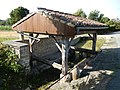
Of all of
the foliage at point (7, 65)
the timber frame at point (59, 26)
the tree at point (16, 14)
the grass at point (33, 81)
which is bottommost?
the grass at point (33, 81)

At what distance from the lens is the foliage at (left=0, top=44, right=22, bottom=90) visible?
8019mm

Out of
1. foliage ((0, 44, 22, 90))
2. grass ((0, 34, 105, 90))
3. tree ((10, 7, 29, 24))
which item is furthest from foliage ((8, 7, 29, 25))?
foliage ((0, 44, 22, 90))

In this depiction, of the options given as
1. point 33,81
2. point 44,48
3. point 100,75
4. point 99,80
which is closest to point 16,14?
point 44,48

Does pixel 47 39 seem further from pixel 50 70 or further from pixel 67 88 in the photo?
pixel 67 88

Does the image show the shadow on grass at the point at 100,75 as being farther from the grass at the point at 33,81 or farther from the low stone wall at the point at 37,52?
the low stone wall at the point at 37,52

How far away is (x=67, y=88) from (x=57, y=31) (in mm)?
2766

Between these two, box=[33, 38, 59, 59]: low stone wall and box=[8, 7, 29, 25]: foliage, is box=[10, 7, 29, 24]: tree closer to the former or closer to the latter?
box=[8, 7, 29, 25]: foliage

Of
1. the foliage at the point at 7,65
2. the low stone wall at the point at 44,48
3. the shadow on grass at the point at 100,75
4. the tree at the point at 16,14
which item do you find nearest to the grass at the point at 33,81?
the foliage at the point at 7,65

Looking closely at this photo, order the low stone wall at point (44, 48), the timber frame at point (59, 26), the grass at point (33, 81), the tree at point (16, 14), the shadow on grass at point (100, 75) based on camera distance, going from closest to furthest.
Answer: the shadow on grass at point (100, 75), the timber frame at point (59, 26), the grass at point (33, 81), the low stone wall at point (44, 48), the tree at point (16, 14)

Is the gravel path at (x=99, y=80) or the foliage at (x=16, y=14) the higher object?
the foliage at (x=16, y=14)

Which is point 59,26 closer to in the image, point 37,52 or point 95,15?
point 37,52

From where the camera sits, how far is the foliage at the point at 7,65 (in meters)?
8.02

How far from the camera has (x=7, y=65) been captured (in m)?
8.48

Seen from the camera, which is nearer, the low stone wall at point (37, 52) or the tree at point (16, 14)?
the low stone wall at point (37, 52)
